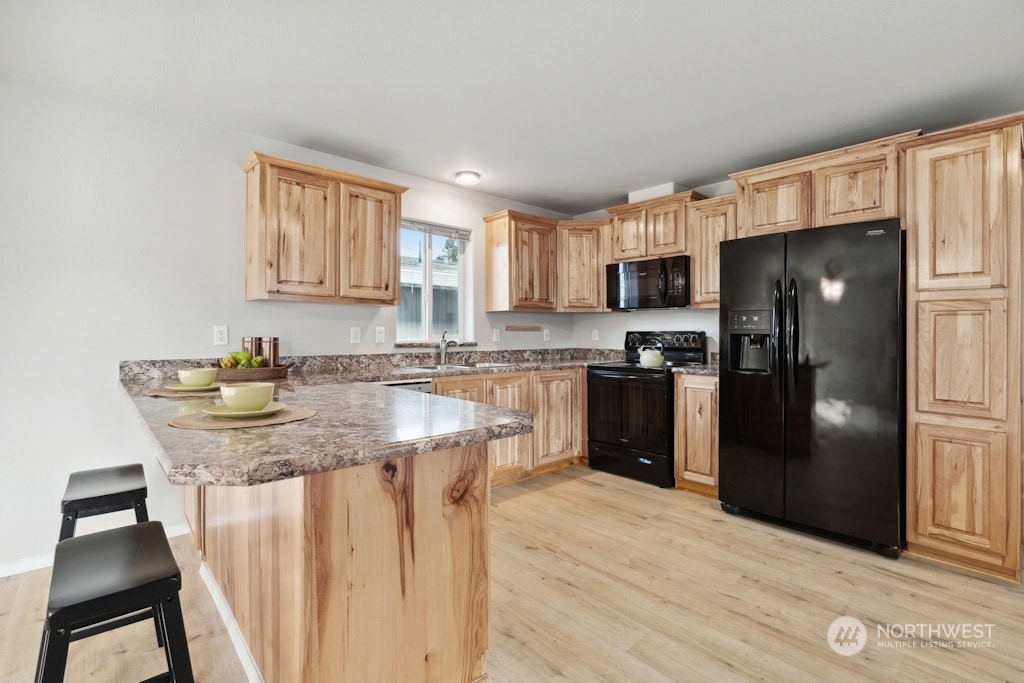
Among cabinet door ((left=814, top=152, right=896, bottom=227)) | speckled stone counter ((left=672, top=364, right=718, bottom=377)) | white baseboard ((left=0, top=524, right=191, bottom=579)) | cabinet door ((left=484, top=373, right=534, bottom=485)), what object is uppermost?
cabinet door ((left=814, top=152, right=896, bottom=227))

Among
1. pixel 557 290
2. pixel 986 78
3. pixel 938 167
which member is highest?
pixel 986 78

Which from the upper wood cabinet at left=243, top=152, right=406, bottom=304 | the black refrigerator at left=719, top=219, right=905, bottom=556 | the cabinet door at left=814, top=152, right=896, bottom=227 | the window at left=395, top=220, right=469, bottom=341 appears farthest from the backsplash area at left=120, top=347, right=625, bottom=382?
the cabinet door at left=814, top=152, right=896, bottom=227

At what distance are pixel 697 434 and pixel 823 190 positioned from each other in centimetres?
179

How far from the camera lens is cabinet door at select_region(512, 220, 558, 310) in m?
4.28

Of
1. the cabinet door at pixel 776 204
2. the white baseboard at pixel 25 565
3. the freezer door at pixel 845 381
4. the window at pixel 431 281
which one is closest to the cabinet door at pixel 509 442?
the window at pixel 431 281

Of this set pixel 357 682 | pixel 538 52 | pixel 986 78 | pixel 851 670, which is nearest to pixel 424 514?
pixel 357 682

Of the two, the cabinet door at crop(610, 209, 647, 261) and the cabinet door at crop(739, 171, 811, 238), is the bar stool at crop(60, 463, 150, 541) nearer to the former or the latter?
the cabinet door at crop(739, 171, 811, 238)

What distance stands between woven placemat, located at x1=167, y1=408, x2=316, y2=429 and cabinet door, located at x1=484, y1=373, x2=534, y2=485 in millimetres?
2258

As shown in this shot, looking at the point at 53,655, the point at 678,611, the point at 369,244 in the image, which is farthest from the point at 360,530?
the point at 369,244

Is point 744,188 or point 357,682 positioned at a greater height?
point 744,188

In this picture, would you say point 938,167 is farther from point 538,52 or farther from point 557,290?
point 557,290

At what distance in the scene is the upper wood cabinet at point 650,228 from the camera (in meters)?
3.89

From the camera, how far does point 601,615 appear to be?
202 cm

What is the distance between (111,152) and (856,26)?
3.69 metres
